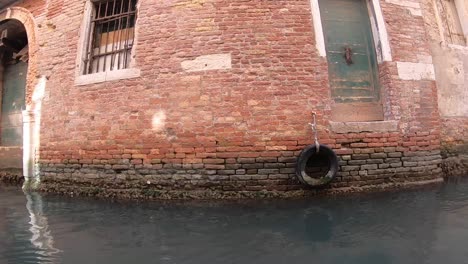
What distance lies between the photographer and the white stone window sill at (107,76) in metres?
4.93

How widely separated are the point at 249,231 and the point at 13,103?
29.4 ft

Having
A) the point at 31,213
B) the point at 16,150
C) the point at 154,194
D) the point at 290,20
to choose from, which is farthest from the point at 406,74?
the point at 16,150

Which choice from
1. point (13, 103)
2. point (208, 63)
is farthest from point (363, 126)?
point (13, 103)

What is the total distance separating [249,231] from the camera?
9.81ft

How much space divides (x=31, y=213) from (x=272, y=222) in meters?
3.31

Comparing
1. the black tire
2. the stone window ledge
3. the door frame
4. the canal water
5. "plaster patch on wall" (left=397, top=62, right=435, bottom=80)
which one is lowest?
the canal water

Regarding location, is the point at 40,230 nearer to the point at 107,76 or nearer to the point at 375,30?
the point at 107,76

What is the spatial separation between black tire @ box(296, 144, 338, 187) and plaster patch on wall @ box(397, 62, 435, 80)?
203cm

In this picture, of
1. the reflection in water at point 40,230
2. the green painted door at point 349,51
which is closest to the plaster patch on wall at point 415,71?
the green painted door at point 349,51

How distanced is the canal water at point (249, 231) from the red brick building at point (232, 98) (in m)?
0.53

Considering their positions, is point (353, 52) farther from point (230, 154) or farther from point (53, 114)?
point (53, 114)

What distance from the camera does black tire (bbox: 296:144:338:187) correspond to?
13.7 ft

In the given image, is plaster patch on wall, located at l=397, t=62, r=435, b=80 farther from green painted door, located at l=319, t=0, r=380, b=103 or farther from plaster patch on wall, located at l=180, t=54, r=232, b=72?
plaster patch on wall, located at l=180, t=54, r=232, b=72

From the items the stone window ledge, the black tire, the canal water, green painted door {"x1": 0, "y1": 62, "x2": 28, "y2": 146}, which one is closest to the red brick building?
the stone window ledge
